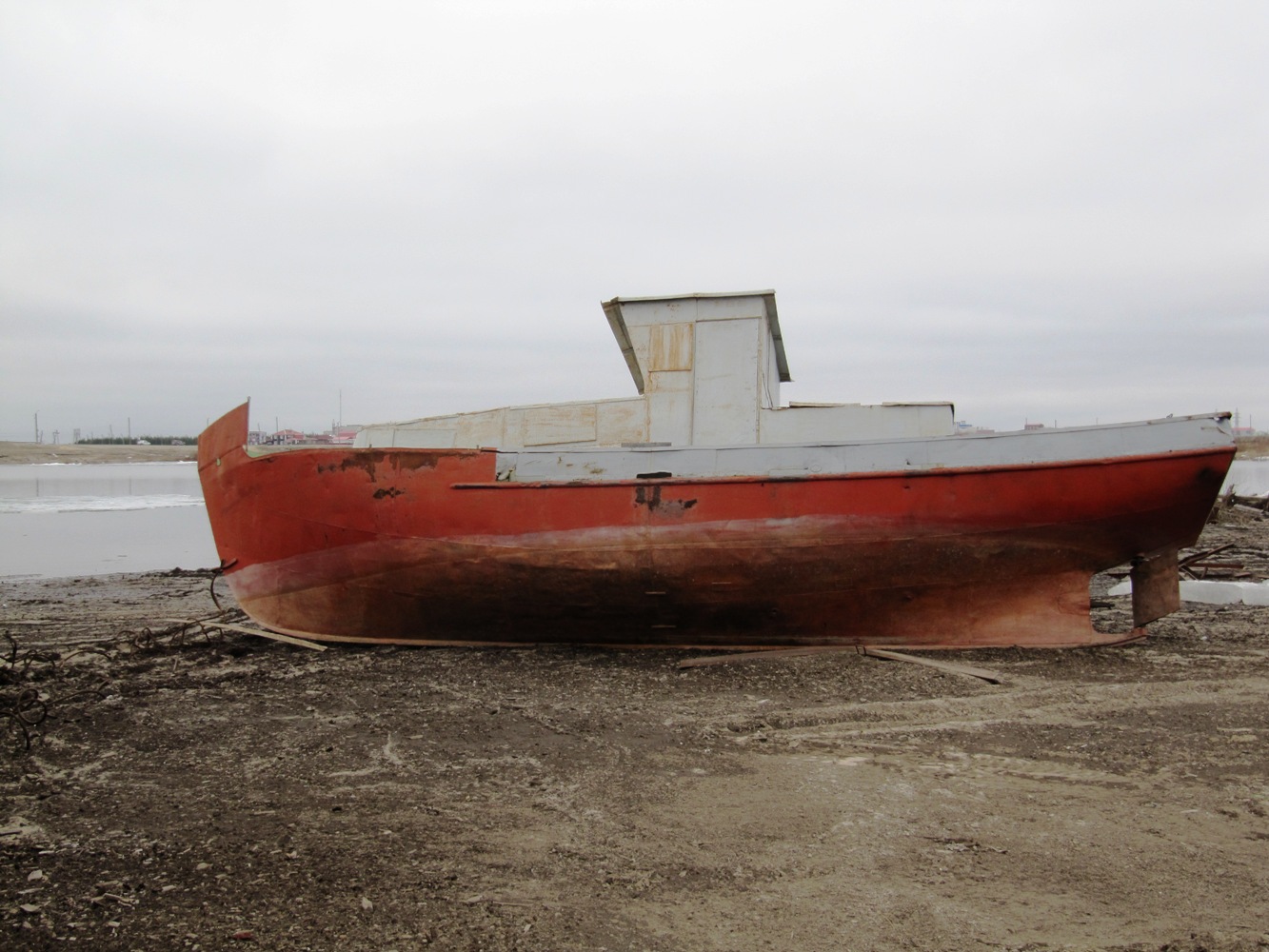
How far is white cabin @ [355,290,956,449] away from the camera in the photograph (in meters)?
7.41

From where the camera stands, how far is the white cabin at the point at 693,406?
7.41 meters

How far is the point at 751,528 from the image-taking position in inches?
267

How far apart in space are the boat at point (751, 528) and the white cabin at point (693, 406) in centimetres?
3

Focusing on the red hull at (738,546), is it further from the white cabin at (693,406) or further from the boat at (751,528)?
the white cabin at (693,406)

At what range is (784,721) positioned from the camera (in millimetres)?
5055

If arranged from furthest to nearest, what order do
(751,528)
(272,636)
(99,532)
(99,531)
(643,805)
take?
1. (99,531)
2. (99,532)
3. (272,636)
4. (751,528)
5. (643,805)

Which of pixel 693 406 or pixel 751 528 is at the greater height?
pixel 693 406

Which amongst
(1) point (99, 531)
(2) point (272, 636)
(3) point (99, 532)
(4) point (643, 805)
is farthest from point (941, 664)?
(1) point (99, 531)

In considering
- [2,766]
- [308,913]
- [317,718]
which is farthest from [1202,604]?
[2,766]

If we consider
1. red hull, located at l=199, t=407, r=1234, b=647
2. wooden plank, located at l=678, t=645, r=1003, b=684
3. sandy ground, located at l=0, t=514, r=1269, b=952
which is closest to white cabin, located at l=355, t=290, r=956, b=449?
red hull, located at l=199, t=407, r=1234, b=647

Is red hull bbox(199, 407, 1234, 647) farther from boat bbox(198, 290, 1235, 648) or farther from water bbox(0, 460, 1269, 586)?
water bbox(0, 460, 1269, 586)

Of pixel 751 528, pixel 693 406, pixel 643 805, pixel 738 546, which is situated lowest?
pixel 643 805

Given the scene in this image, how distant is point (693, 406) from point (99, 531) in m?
18.3

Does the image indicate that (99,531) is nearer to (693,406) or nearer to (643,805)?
(693,406)
